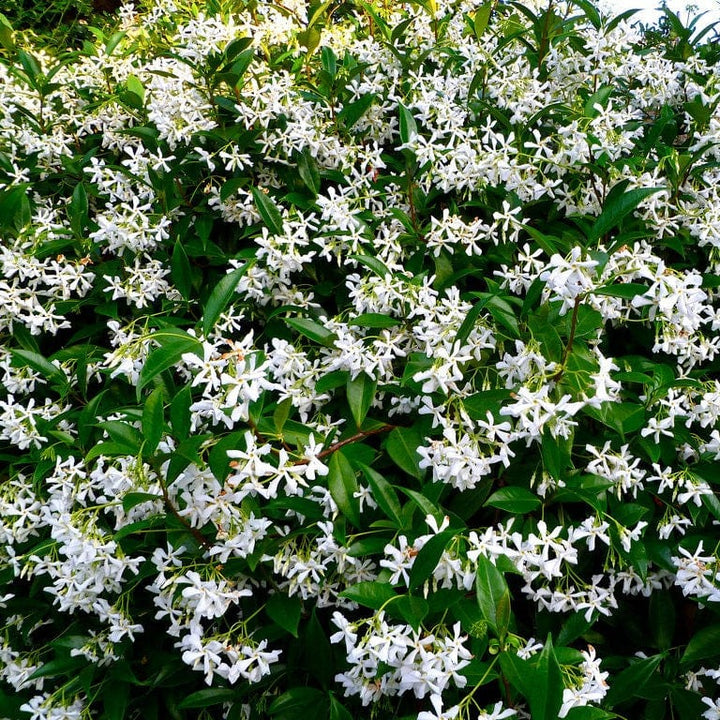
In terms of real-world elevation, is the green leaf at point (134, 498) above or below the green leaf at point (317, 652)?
above

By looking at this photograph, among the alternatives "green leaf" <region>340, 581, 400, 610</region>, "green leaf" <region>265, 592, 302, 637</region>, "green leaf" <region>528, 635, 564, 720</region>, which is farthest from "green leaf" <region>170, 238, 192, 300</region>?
"green leaf" <region>528, 635, 564, 720</region>

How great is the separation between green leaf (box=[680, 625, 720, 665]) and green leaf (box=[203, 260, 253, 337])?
1248 millimetres

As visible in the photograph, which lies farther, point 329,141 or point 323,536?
point 329,141

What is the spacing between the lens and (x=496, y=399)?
5.00 ft

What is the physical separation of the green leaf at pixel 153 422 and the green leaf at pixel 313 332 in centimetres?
40

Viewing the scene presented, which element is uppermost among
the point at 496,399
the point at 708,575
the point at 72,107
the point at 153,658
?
the point at 72,107

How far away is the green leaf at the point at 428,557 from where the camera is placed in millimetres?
1282

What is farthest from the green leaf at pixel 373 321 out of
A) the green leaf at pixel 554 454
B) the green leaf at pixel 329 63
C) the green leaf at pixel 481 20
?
the green leaf at pixel 481 20

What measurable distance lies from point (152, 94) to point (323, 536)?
1849 mm

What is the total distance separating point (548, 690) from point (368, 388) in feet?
2.47

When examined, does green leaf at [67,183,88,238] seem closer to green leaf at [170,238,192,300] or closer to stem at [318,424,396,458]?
green leaf at [170,238,192,300]

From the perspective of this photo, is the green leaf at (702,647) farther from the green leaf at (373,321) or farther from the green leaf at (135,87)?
the green leaf at (135,87)

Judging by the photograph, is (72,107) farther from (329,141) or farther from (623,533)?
(623,533)

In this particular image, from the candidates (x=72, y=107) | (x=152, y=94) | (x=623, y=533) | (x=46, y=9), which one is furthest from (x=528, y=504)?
(x=46, y=9)
